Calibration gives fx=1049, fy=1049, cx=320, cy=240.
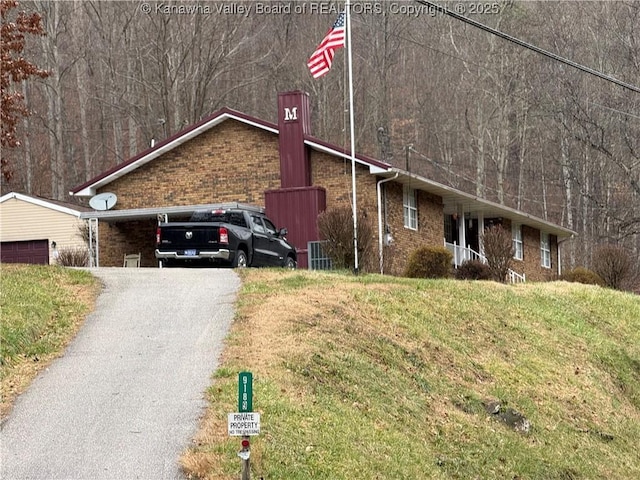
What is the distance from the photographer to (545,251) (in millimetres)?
43594

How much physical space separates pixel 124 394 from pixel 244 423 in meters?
3.08

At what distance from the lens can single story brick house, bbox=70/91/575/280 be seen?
29.6 meters

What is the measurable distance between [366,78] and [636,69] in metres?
17.7

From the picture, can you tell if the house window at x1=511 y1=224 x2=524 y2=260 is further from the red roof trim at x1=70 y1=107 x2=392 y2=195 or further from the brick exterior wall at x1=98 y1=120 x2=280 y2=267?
the brick exterior wall at x1=98 y1=120 x2=280 y2=267

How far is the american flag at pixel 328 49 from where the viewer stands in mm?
24969

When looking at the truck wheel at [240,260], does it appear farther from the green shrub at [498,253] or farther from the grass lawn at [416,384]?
the green shrub at [498,253]

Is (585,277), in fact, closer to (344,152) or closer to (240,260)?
(344,152)

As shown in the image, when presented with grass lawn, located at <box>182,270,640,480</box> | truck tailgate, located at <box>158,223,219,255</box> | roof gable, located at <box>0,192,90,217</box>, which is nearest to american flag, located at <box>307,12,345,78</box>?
truck tailgate, located at <box>158,223,219,255</box>

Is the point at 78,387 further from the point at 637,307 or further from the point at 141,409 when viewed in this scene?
the point at 637,307

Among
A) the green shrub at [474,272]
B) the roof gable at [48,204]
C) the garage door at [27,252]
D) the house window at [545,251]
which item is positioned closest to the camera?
the green shrub at [474,272]

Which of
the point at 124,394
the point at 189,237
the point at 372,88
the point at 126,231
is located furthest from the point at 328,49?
the point at 372,88

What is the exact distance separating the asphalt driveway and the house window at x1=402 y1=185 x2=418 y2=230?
14.5 m

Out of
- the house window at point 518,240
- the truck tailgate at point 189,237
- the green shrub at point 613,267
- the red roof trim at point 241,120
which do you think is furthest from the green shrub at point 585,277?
the truck tailgate at point 189,237

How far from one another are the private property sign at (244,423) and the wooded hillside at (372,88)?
3553 centimetres
